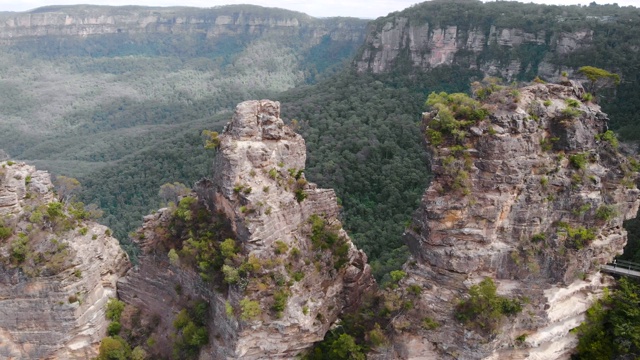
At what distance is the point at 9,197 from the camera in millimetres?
24188

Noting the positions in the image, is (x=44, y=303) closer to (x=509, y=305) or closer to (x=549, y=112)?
(x=509, y=305)

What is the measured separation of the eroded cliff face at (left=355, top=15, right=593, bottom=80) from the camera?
6869cm

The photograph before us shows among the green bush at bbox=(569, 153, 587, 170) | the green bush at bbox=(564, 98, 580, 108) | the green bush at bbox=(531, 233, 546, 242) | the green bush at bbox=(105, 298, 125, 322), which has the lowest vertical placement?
the green bush at bbox=(105, 298, 125, 322)

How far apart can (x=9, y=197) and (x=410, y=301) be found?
21.1 metres

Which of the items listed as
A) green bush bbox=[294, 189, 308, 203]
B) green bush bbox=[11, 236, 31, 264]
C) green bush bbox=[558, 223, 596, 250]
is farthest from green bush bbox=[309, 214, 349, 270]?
green bush bbox=[11, 236, 31, 264]

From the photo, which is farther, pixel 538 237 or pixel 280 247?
pixel 280 247

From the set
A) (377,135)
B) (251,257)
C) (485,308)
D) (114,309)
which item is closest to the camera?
(485,308)

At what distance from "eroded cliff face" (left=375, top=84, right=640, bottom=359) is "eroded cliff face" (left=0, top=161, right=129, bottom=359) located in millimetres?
16405

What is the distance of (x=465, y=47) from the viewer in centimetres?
7919

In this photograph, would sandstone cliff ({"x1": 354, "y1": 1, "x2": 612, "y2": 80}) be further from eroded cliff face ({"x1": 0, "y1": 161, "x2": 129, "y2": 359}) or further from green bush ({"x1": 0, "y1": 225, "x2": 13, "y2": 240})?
green bush ({"x1": 0, "y1": 225, "x2": 13, "y2": 240})

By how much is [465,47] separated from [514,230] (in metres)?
65.1

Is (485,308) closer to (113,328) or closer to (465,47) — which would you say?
(113,328)

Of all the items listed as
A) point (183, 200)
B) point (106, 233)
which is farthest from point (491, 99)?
point (106, 233)

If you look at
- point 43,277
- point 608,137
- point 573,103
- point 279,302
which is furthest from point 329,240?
point 608,137
